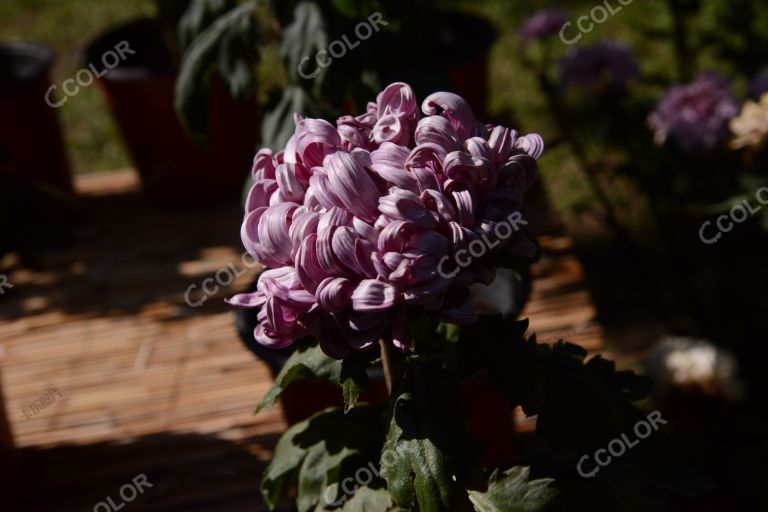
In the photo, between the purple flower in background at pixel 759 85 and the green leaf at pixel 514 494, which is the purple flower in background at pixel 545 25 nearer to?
the purple flower in background at pixel 759 85

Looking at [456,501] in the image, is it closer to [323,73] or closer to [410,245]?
[410,245]

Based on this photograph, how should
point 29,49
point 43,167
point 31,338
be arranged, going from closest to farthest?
point 31,338, point 43,167, point 29,49

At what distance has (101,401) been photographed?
8.29 feet

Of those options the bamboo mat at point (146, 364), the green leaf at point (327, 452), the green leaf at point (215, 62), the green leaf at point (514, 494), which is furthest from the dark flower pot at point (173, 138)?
the green leaf at point (514, 494)

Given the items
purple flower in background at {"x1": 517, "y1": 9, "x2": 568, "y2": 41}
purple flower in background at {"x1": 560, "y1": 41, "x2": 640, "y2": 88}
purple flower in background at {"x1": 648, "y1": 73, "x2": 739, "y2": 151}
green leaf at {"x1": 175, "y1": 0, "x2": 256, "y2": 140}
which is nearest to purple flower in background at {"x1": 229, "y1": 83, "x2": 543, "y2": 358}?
green leaf at {"x1": 175, "y1": 0, "x2": 256, "y2": 140}

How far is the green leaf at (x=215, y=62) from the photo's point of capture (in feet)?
6.76

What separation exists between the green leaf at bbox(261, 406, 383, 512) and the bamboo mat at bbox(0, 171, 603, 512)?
0.55 m

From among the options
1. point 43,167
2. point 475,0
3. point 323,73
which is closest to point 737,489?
point 323,73

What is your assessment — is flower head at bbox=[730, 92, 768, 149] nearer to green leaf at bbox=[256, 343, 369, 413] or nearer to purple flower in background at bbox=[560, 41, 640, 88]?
purple flower in background at bbox=[560, 41, 640, 88]

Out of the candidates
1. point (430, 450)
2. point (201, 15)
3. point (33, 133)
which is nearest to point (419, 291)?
point (430, 450)

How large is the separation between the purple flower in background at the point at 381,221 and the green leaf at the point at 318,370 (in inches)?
1.9

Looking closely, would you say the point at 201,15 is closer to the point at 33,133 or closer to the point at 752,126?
the point at 752,126

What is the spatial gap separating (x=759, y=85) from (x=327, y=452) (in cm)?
156

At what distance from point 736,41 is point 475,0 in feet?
5.14
